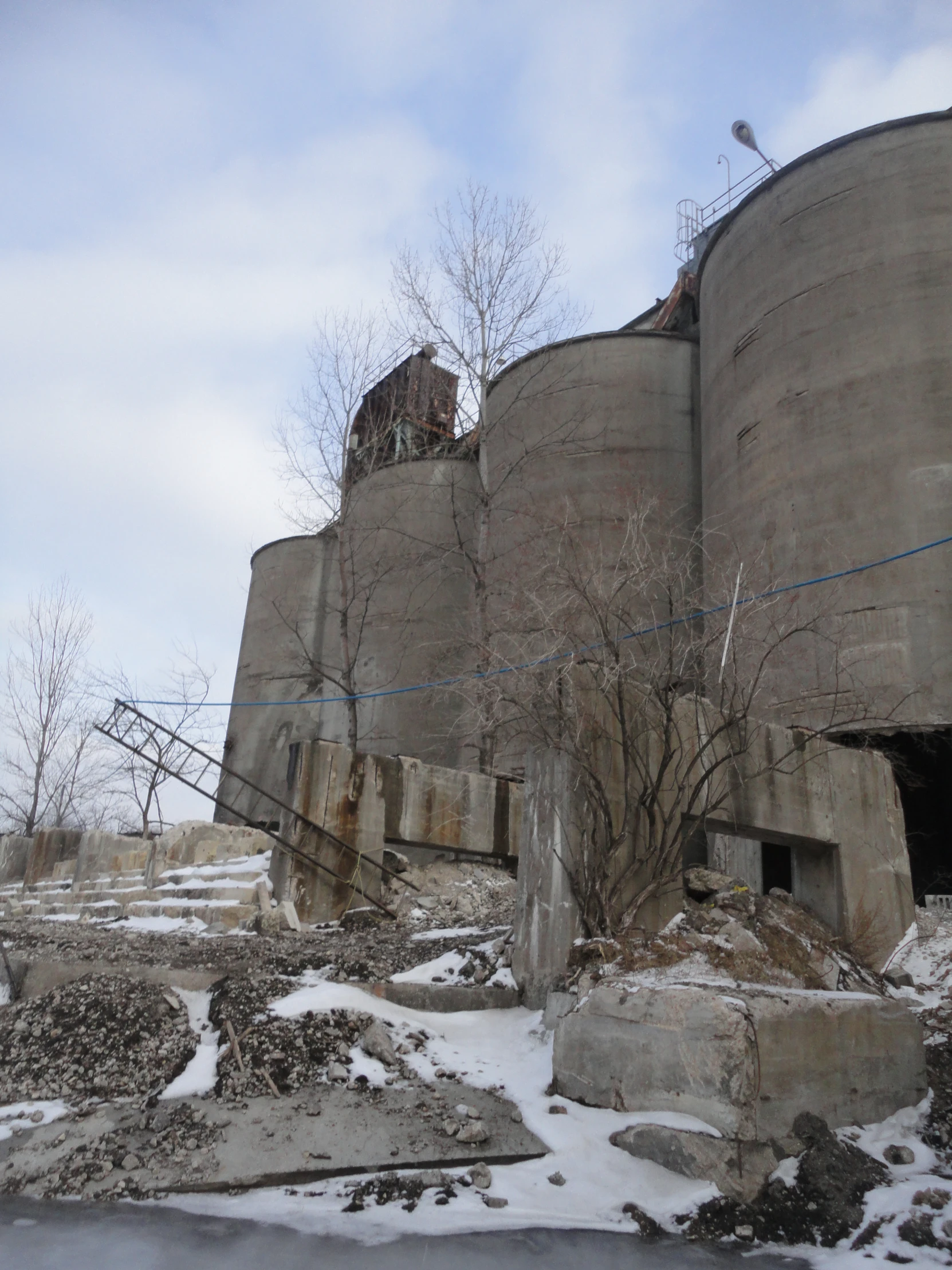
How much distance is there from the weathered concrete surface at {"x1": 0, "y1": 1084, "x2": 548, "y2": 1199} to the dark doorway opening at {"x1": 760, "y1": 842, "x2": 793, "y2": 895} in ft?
28.6

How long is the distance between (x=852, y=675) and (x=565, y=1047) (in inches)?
333

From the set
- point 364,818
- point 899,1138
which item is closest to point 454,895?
point 364,818

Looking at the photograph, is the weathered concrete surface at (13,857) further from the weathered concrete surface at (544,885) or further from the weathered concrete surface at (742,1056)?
the weathered concrete surface at (742,1056)

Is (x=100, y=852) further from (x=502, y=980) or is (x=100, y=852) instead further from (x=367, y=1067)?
(x=367, y=1067)

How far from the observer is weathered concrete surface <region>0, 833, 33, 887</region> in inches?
728

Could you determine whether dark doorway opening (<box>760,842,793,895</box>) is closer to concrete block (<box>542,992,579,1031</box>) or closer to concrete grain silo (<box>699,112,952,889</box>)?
concrete grain silo (<box>699,112,952,889</box>)

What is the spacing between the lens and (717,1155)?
4.04 metres

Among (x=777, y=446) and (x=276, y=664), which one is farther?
(x=276, y=664)

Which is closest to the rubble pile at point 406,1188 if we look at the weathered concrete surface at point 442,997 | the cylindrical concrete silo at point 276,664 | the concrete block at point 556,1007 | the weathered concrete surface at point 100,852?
the concrete block at point 556,1007

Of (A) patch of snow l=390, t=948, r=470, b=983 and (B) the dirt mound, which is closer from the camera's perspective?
(B) the dirt mound

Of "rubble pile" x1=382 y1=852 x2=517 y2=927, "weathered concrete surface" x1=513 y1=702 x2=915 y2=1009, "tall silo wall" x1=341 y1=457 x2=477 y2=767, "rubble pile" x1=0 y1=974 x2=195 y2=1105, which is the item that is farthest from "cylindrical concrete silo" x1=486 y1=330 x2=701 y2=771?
"rubble pile" x1=0 y1=974 x2=195 y2=1105

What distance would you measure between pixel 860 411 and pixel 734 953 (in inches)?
390

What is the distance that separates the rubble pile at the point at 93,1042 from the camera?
454 cm

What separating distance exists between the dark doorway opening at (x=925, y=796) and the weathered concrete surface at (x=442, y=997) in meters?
7.54
